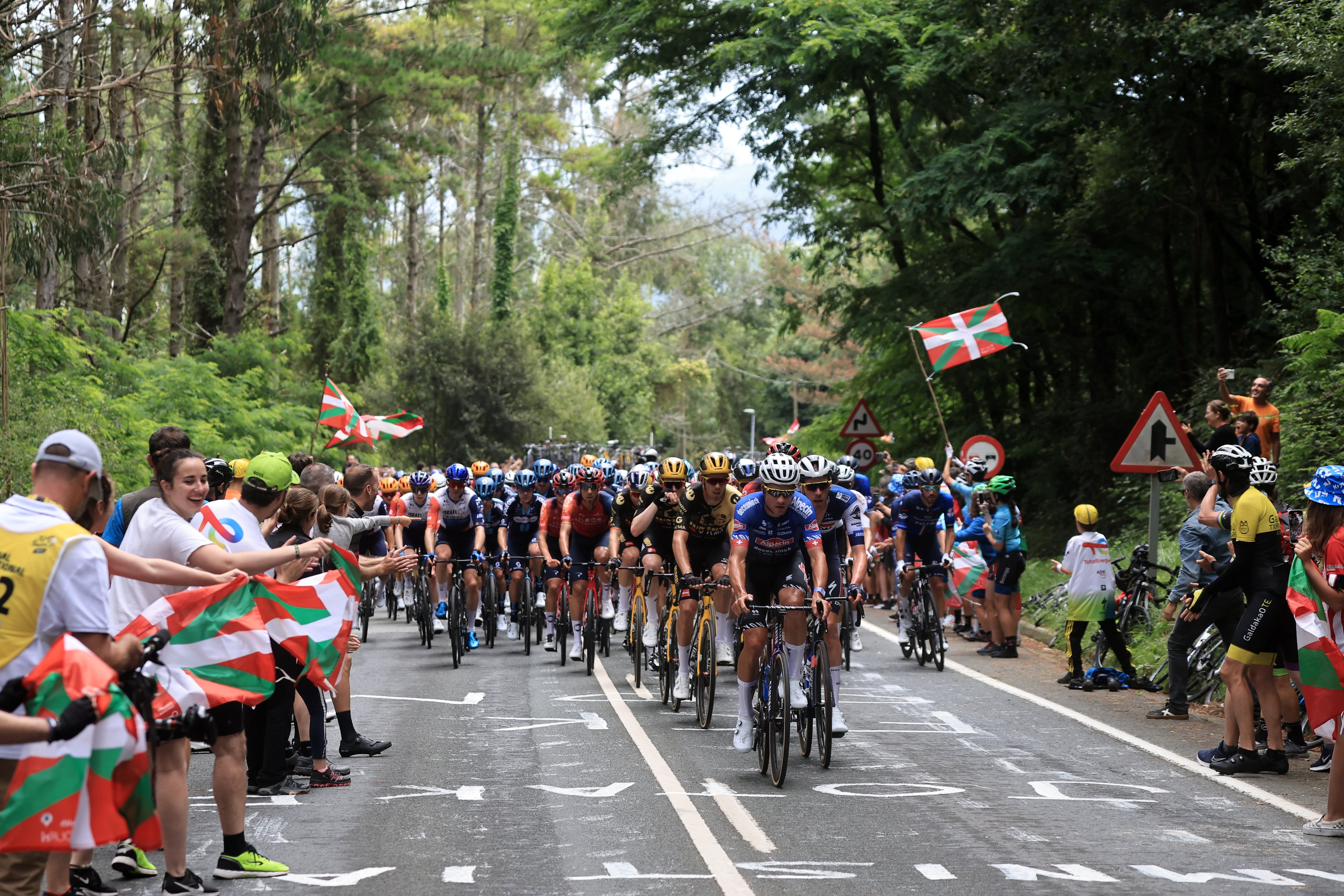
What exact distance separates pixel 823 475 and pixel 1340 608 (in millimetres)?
4934

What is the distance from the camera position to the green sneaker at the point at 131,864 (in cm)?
687

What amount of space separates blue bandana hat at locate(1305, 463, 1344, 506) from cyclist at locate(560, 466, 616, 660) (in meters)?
8.77

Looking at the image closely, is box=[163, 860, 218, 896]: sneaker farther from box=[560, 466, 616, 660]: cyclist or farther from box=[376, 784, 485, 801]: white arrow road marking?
box=[560, 466, 616, 660]: cyclist

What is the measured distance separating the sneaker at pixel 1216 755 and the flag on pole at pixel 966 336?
1227 centimetres

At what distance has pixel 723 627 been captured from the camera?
13.2 m

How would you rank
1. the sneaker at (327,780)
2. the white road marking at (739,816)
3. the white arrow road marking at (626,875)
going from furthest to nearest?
1. the sneaker at (327,780)
2. the white road marking at (739,816)
3. the white arrow road marking at (626,875)

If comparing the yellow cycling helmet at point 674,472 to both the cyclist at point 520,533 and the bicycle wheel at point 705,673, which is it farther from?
the cyclist at point 520,533

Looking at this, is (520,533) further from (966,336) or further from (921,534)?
(966,336)

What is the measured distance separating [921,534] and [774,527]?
232 inches

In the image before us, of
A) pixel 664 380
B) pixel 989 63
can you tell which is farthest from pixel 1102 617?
pixel 664 380

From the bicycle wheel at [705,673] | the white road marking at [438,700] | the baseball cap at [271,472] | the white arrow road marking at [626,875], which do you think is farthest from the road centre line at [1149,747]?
the baseball cap at [271,472]

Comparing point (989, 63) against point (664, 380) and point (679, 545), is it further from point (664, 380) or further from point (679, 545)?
point (664, 380)

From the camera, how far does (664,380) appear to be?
3285 inches

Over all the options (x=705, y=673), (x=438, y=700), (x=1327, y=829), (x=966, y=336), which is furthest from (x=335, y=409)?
(x=1327, y=829)
